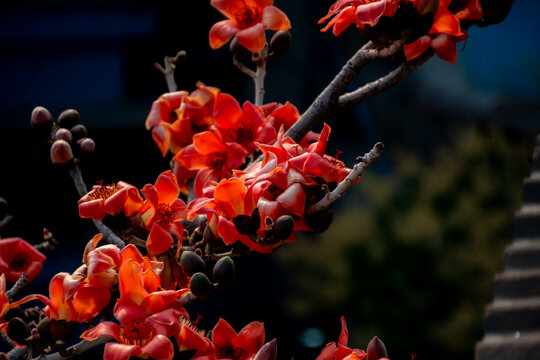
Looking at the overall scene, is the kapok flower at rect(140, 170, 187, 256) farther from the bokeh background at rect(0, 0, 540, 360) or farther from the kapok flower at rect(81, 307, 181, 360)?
the bokeh background at rect(0, 0, 540, 360)

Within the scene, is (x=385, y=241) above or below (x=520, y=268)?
below

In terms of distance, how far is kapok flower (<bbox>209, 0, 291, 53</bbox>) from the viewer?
590 millimetres

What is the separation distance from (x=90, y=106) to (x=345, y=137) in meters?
1.30

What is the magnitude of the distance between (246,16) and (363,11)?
0.49 feet

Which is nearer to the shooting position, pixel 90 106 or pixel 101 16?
pixel 101 16

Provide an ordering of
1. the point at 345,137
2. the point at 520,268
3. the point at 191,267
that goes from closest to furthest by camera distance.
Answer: the point at 191,267 < the point at 520,268 < the point at 345,137

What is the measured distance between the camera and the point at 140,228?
50cm

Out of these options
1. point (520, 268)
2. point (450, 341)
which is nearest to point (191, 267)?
point (520, 268)

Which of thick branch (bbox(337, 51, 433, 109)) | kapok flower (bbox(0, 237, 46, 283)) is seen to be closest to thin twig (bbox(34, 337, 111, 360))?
kapok flower (bbox(0, 237, 46, 283))

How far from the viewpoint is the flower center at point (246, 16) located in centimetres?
61

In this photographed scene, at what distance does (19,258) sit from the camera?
0.58 meters

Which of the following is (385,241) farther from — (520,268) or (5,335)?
(5,335)

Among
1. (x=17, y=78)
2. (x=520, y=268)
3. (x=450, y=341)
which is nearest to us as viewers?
(x=520, y=268)

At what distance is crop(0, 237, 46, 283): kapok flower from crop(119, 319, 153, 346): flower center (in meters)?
0.18
